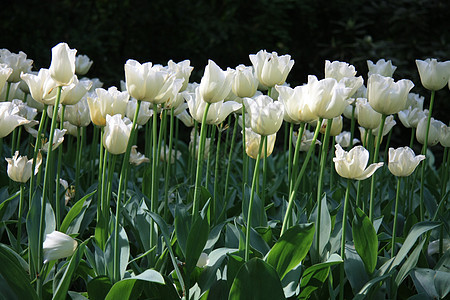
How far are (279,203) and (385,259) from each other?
0.74 metres

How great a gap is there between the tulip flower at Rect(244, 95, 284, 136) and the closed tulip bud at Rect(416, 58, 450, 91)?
27.0 inches

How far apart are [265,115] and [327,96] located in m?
0.15

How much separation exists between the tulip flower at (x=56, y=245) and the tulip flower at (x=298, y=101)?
62 centimetres

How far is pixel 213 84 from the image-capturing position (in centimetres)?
143

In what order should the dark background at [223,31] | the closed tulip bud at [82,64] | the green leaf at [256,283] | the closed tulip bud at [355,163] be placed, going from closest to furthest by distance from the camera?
the green leaf at [256,283]
the closed tulip bud at [355,163]
the closed tulip bud at [82,64]
the dark background at [223,31]

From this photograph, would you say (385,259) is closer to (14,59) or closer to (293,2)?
(14,59)

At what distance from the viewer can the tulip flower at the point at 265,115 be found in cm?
138

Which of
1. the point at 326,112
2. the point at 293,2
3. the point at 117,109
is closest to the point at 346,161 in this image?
the point at 326,112

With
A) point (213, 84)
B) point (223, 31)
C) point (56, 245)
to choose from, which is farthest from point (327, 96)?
point (223, 31)

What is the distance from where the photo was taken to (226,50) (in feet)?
21.7

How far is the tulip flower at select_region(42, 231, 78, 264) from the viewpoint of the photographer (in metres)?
1.40

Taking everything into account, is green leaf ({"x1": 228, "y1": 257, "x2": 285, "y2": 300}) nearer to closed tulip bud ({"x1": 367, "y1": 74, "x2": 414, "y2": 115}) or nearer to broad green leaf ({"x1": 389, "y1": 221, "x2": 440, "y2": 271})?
broad green leaf ({"x1": 389, "y1": 221, "x2": 440, "y2": 271})

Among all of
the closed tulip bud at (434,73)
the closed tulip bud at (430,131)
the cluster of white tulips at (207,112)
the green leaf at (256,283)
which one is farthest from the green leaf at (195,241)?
the closed tulip bud at (430,131)

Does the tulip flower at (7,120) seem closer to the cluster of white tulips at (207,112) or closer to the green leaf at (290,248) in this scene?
the cluster of white tulips at (207,112)
